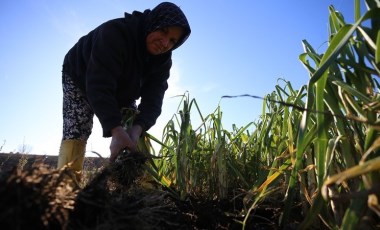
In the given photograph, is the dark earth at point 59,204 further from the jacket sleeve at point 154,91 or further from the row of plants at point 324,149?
the jacket sleeve at point 154,91

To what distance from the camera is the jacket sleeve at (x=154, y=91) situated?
162 centimetres

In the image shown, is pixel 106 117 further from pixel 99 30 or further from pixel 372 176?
pixel 372 176

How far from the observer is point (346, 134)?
660 mm

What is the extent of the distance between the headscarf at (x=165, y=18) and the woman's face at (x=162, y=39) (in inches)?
0.9

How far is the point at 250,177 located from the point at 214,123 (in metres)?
0.29

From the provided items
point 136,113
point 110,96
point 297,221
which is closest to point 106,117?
point 110,96

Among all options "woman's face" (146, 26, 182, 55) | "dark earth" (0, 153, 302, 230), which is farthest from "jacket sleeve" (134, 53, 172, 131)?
"dark earth" (0, 153, 302, 230)

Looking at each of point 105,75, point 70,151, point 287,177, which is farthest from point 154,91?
point 287,177

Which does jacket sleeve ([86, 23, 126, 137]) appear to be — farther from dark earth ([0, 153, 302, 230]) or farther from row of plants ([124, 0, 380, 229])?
dark earth ([0, 153, 302, 230])

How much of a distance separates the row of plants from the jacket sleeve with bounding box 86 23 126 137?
0.93ft

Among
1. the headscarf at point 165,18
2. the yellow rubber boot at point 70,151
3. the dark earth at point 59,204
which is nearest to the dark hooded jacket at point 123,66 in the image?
the headscarf at point 165,18

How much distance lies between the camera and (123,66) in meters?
1.52

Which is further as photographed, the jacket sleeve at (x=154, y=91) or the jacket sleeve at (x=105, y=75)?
the jacket sleeve at (x=154, y=91)

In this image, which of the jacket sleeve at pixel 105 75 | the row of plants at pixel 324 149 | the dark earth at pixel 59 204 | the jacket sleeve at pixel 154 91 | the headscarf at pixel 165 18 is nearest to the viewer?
the dark earth at pixel 59 204
